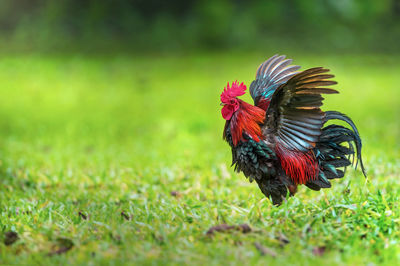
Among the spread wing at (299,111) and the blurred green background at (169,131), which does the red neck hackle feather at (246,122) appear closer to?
the spread wing at (299,111)

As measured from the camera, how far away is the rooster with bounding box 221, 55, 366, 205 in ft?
10.7

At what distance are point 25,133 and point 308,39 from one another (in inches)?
A: 353

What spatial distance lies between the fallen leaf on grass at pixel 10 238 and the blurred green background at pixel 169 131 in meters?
0.02

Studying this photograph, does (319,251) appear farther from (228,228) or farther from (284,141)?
(284,141)

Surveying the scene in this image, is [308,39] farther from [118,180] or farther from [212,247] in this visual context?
[212,247]

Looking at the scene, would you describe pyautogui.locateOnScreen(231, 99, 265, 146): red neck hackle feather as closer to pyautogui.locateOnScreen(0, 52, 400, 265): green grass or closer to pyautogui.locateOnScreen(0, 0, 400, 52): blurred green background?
pyautogui.locateOnScreen(0, 52, 400, 265): green grass

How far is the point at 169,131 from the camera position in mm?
7312

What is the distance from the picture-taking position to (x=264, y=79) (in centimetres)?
378

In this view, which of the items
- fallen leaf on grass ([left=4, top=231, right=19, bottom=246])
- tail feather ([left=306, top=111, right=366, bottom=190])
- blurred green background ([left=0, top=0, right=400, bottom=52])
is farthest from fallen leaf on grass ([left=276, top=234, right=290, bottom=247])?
blurred green background ([left=0, top=0, right=400, bottom=52])

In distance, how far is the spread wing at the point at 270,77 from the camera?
3707 millimetres

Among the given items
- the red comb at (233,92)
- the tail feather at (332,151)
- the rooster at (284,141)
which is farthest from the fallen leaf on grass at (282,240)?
the red comb at (233,92)

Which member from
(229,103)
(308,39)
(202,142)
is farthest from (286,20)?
(229,103)

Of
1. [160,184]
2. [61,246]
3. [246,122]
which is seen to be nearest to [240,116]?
[246,122]

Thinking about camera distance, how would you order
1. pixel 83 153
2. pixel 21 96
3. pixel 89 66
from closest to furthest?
pixel 83 153 < pixel 21 96 < pixel 89 66
